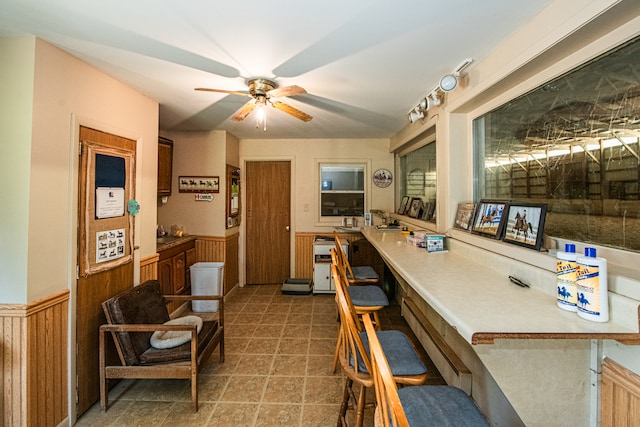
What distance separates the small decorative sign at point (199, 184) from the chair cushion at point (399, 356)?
3.12 m

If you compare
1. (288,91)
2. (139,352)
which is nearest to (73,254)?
(139,352)

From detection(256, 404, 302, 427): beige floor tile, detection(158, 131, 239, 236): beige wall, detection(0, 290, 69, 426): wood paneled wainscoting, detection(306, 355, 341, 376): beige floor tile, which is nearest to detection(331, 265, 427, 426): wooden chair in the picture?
detection(256, 404, 302, 427): beige floor tile

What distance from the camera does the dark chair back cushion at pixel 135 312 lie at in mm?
2016

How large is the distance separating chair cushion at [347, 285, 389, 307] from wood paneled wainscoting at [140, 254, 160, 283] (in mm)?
1855

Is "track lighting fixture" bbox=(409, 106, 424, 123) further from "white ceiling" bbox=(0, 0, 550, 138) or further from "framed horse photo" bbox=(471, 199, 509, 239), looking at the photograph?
"framed horse photo" bbox=(471, 199, 509, 239)

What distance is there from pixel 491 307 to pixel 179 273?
3432 millimetres

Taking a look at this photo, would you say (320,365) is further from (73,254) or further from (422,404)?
Result: (73,254)

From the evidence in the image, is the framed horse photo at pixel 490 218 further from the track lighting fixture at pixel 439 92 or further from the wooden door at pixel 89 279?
the wooden door at pixel 89 279

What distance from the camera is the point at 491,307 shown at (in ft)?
3.79

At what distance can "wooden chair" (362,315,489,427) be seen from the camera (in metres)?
0.93

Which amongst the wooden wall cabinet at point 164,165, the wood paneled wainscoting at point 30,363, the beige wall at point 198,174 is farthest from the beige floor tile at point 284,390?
the wooden wall cabinet at point 164,165

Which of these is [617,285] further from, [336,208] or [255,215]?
[255,215]

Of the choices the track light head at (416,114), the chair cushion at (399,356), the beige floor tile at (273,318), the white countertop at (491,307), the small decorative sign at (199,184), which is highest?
the track light head at (416,114)

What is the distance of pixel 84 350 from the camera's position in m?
2.01
